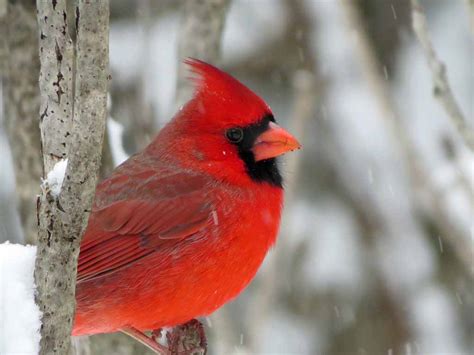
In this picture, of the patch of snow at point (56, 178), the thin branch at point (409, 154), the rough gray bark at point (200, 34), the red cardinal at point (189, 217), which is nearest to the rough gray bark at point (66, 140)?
the patch of snow at point (56, 178)

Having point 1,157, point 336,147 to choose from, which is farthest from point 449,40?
point 1,157

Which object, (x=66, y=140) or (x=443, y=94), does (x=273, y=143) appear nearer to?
(x=443, y=94)

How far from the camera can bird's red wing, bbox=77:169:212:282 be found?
3570 millimetres

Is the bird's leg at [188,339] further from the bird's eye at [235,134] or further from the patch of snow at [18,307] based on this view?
the patch of snow at [18,307]

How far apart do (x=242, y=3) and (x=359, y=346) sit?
2584 millimetres

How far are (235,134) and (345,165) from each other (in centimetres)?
304

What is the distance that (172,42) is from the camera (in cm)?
707

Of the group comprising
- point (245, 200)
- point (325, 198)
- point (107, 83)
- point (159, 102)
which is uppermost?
point (107, 83)

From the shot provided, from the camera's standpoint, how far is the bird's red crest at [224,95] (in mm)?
3661

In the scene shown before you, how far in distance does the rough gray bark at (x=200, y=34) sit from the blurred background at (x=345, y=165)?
1.01 metres

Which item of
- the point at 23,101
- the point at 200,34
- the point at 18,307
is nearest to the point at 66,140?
the point at 18,307

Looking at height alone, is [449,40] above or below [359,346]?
above

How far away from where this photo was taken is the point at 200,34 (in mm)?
4609

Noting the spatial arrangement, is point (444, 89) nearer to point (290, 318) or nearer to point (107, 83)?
point (107, 83)
